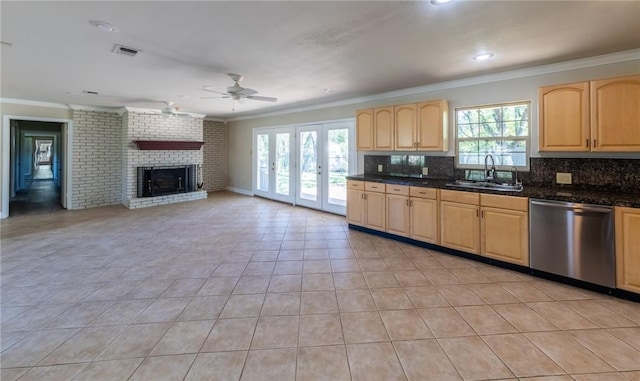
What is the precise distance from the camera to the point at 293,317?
242 centimetres

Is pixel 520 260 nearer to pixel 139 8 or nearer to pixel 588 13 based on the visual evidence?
pixel 588 13

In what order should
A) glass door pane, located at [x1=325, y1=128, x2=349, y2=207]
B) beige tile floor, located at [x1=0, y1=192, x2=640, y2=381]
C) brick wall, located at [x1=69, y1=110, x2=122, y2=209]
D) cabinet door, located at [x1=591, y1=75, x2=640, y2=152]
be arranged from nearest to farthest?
1. beige tile floor, located at [x1=0, y1=192, x2=640, y2=381]
2. cabinet door, located at [x1=591, y1=75, x2=640, y2=152]
3. glass door pane, located at [x1=325, y1=128, x2=349, y2=207]
4. brick wall, located at [x1=69, y1=110, x2=122, y2=209]

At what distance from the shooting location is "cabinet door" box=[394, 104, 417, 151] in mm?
4547

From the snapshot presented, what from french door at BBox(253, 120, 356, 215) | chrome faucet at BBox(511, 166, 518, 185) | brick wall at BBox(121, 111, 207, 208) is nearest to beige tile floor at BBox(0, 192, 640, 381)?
chrome faucet at BBox(511, 166, 518, 185)

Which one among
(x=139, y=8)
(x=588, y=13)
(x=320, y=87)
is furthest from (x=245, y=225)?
(x=588, y=13)

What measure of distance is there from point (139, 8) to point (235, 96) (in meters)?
1.76

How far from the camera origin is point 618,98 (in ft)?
9.58

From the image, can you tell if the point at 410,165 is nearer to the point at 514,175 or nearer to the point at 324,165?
the point at 514,175

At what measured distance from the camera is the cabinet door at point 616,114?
2.86 metres

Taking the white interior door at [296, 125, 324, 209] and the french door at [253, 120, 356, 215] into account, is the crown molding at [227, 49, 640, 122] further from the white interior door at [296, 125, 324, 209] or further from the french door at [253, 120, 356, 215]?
the white interior door at [296, 125, 324, 209]

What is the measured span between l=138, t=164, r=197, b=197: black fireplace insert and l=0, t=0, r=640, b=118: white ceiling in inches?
118

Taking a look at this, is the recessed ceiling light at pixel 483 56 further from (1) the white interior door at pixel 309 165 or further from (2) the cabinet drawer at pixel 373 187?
(1) the white interior door at pixel 309 165

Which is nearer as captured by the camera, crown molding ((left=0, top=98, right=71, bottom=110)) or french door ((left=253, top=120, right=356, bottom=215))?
crown molding ((left=0, top=98, right=71, bottom=110))

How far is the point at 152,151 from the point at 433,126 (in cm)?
666
